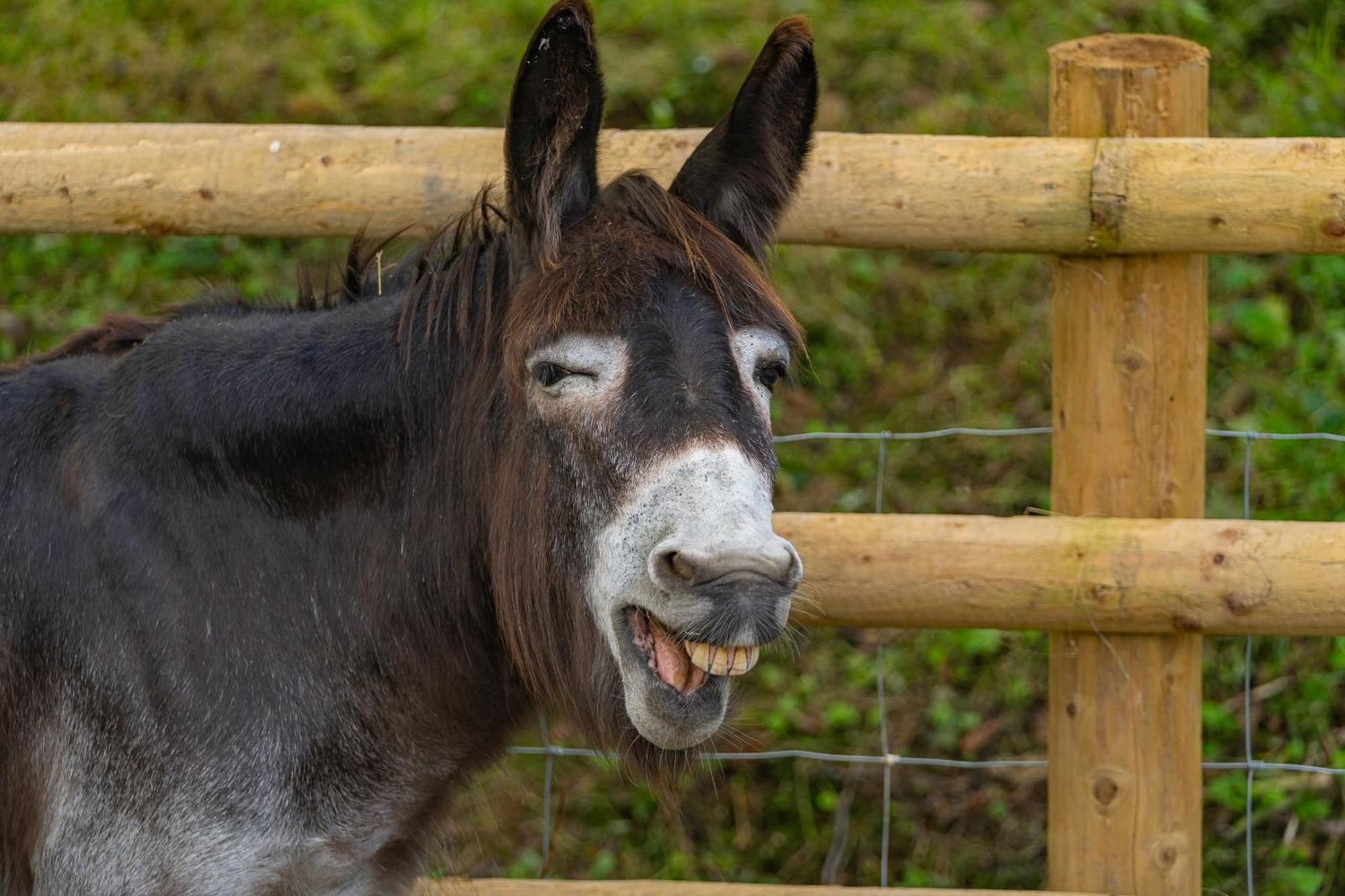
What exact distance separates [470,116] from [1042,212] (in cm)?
369

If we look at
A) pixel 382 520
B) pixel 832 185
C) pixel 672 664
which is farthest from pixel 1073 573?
pixel 382 520

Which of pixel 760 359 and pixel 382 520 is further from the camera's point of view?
pixel 382 520

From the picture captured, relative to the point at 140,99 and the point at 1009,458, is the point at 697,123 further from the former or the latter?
the point at 140,99

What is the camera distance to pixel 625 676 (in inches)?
97.4

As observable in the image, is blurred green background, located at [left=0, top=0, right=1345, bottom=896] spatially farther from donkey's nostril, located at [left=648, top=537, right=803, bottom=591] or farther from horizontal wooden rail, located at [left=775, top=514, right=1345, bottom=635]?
donkey's nostril, located at [left=648, top=537, right=803, bottom=591]

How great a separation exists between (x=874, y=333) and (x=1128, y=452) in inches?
106

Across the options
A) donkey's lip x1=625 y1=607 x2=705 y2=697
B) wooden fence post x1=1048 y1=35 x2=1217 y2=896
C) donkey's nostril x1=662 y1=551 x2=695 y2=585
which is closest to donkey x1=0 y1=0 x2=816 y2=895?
donkey's lip x1=625 y1=607 x2=705 y2=697

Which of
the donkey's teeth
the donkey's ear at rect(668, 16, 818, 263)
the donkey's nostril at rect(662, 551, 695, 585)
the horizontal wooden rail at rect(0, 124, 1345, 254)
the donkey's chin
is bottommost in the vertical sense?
the donkey's chin

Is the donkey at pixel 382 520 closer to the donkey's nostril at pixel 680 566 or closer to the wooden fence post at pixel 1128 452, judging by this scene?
the donkey's nostril at pixel 680 566

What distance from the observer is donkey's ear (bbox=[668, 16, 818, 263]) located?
270 centimetres

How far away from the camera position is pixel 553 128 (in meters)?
2.53

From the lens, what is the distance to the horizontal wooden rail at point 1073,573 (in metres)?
3.10

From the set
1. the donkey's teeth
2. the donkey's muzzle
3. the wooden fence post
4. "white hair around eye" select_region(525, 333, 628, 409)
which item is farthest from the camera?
the wooden fence post

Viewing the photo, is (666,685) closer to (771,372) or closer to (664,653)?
(664,653)
